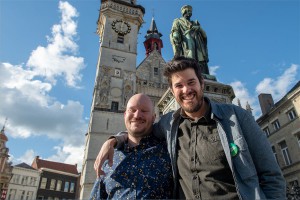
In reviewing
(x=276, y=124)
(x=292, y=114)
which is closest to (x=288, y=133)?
(x=292, y=114)

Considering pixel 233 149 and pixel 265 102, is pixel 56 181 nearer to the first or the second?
pixel 265 102

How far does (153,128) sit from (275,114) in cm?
1800

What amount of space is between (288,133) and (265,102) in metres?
5.30

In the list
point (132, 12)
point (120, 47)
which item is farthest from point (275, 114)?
point (132, 12)

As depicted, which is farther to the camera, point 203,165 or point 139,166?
point 139,166

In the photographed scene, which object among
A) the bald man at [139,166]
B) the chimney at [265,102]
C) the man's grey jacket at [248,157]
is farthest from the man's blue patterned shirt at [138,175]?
the chimney at [265,102]

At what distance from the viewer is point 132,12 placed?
24891 mm

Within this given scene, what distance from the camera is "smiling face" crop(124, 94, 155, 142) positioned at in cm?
205

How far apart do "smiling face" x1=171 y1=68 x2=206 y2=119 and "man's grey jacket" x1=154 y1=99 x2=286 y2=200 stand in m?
0.13

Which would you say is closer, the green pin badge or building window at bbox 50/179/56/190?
the green pin badge

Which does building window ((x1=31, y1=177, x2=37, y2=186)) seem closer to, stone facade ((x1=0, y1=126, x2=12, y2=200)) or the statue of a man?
stone facade ((x1=0, y1=126, x2=12, y2=200))

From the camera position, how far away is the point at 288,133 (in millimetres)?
15727

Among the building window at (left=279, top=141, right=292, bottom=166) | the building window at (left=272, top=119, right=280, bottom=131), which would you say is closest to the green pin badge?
the building window at (left=279, top=141, right=292, bottom=166)

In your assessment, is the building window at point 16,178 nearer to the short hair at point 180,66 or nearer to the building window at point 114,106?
the building window at point 114,106
